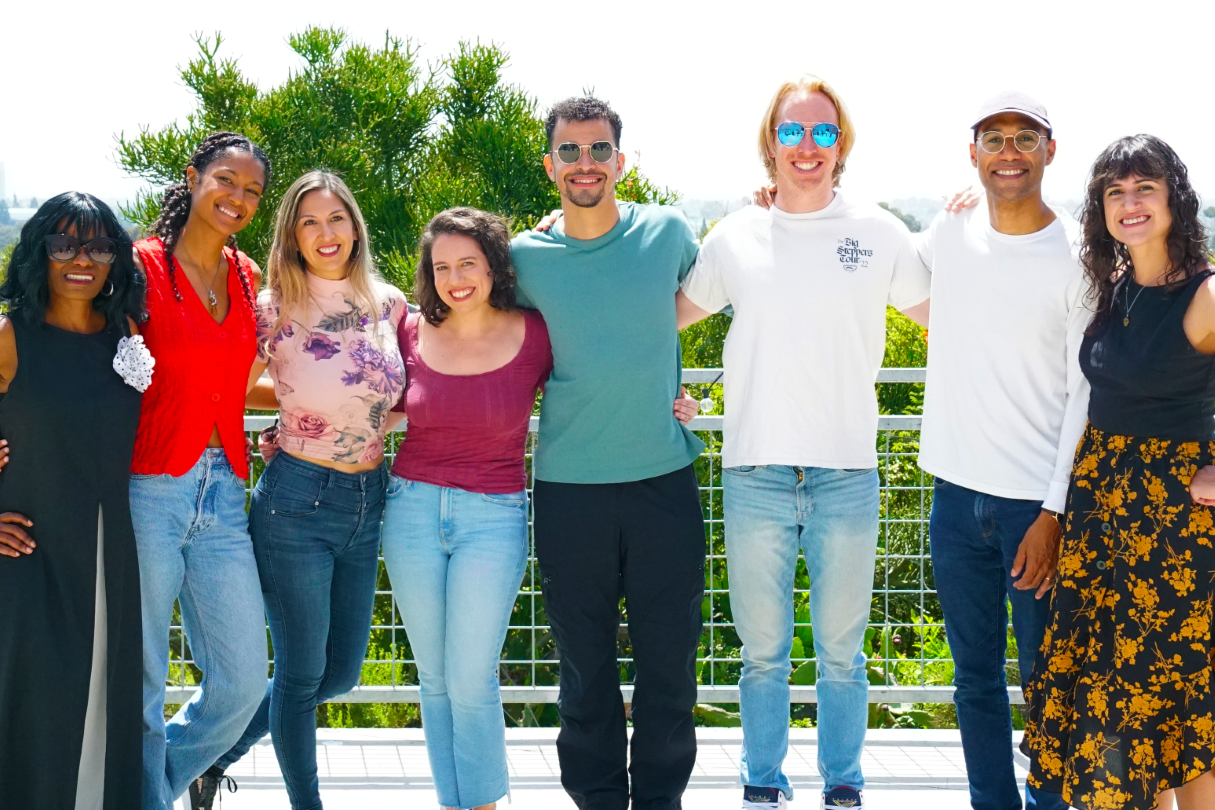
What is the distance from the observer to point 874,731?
444 centimetres

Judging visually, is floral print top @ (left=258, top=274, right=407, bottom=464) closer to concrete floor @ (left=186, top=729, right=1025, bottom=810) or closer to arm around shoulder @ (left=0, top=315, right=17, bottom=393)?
arm around shoulder @ (left=0, top=315, right=17, bottom=393)

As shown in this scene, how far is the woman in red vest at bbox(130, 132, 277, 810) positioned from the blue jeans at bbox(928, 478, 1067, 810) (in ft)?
6.67

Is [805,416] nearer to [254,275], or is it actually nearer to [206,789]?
[254,275]

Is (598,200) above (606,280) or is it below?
above

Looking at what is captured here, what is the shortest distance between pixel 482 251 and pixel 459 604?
1.06 meters

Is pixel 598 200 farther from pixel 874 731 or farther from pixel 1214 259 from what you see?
pixel 874 731

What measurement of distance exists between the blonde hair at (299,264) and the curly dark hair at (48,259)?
467mm

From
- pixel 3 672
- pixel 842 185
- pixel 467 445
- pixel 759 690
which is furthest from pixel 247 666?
pixel 842 185

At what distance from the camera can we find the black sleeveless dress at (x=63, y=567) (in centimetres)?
283

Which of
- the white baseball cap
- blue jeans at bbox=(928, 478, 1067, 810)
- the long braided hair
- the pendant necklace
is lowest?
blue jeans at bbox=(928, 478, 1067, 810)

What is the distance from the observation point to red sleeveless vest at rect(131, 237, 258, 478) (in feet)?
9.84

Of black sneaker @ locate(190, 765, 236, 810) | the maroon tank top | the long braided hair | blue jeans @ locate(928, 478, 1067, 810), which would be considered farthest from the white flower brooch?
blue jeans @ locate(928, 478, 1067, 810)

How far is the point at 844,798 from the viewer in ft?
11.3

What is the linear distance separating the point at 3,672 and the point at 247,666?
615mm
